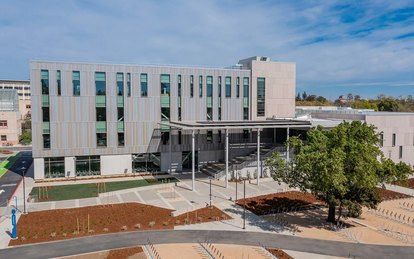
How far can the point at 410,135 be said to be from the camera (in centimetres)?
5378

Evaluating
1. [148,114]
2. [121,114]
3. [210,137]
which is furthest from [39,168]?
[210,137]

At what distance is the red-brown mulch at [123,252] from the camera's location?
23.7 metres

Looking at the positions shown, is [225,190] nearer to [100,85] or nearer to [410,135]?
[100,85]

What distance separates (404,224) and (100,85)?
39.6 meters

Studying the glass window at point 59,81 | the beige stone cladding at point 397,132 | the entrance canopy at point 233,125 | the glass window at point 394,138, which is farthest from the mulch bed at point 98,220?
the glass window at point 394,138

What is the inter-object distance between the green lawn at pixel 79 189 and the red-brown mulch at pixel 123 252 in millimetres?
15597

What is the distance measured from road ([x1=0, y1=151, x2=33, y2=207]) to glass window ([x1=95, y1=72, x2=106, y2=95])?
13.9 m

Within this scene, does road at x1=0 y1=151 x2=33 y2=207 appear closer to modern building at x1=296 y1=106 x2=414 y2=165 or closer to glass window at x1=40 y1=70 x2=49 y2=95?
glass window at x1=40 y1=70 x2=49 y2=95

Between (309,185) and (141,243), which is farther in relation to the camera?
(309,185)

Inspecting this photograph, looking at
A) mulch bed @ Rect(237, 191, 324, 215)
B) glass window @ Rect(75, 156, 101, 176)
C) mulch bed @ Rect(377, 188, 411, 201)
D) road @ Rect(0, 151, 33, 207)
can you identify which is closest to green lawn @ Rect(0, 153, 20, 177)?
road @ Rect(0, 151, 33, 207)

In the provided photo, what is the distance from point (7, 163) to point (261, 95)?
1799 inches

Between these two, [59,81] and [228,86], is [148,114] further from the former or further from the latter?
[228,86]

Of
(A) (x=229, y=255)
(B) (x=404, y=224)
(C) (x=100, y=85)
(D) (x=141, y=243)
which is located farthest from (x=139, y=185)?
(B) (x=404, y=224)

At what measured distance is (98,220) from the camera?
1203 inches
